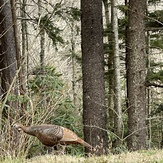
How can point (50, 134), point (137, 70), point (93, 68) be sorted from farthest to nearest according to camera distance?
point (137, 70) < point (93, 68) < point (50, 134)

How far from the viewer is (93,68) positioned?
8805 mm

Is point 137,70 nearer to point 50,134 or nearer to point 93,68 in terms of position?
point 93,68

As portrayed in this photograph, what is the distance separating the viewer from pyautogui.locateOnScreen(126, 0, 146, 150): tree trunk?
30.2 ft

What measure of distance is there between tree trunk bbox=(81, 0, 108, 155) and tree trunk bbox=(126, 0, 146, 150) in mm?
815

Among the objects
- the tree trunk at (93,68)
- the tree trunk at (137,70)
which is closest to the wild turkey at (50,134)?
the tree trunk at (93,68)

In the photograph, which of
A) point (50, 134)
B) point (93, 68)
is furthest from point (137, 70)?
point (50, 134)

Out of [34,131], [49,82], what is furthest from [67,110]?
[34,131]

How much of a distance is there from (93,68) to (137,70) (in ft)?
3.70

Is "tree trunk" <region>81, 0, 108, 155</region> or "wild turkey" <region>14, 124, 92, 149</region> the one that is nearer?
"wild turkey" <region>14, 124, 92, 149</region>

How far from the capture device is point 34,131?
5578 millimetres

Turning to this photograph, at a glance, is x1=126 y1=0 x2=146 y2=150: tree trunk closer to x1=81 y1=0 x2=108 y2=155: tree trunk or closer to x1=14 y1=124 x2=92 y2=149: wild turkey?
x1=81 y1=0 x2=108 y2=155: tree trunk

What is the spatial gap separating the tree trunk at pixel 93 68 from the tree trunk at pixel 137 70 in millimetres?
Result: 815

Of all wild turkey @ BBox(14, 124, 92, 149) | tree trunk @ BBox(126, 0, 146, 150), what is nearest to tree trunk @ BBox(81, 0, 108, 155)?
tree trunk @ BBox(126, 0, 146, 150)

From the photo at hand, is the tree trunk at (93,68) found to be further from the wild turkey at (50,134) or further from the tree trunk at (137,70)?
the wild turkey at (50,134)
